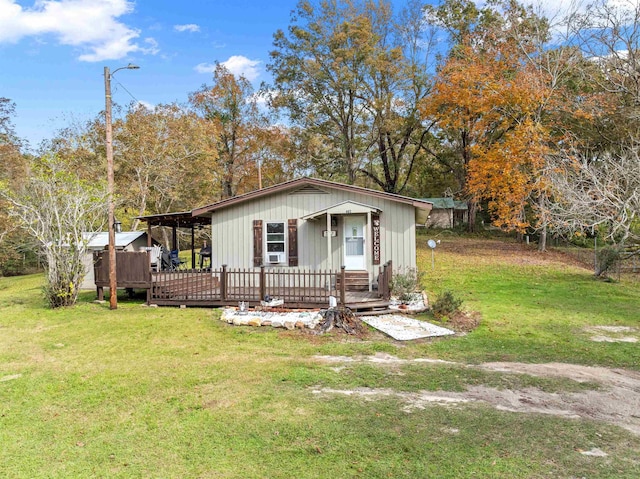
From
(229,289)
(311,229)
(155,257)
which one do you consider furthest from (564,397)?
(155,257)

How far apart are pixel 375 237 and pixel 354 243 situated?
2.13ft

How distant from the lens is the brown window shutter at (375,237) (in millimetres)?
11414

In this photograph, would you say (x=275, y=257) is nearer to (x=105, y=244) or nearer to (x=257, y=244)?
(x=257, y=244)

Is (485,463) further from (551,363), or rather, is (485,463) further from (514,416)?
(551,363)

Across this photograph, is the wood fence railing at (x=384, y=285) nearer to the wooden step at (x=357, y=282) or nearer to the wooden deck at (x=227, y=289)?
the wooden deck at (x=227, y=289)

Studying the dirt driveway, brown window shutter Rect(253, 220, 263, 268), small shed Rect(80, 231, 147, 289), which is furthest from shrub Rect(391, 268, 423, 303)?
small shed Rect(80, 231, 147, 289)

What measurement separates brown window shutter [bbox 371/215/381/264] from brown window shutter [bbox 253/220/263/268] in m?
3.24

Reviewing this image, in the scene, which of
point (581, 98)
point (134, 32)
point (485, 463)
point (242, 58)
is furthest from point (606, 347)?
point (242, 58)

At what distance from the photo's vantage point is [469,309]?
993 cm

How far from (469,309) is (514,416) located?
239 inches

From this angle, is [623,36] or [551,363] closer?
[551,363]

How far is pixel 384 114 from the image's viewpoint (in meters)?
25.0

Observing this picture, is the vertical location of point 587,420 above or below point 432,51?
below

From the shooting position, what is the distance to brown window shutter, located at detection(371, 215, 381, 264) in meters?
11.4
